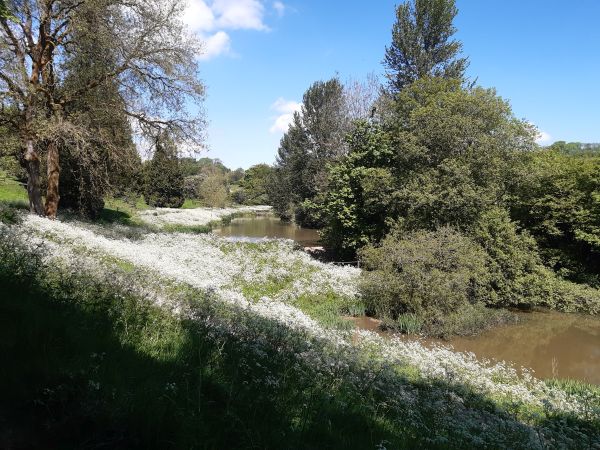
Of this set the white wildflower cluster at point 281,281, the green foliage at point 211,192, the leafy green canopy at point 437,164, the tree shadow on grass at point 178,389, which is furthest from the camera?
the green foliage at point 211,192

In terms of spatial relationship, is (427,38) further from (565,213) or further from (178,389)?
(178,389)

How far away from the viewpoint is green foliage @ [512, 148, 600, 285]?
2480 cm

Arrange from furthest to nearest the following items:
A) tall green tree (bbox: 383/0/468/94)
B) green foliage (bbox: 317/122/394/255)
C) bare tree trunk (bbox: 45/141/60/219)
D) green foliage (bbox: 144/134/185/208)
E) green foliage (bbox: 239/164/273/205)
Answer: green foliage (bbox: 239/164/273/205) → green foliage (bbox: 144/134/185/208) → tall green tree (bbox: 383/0/468/94) → green foliage (bbox: 317/122/394/255) → bare tree trunk (bbox: 45/141/60/219)

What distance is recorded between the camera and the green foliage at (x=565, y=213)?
24.8 metres

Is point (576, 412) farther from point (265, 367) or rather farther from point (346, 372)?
point (265, 367)

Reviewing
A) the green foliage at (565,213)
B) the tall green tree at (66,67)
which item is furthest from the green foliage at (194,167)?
the green foliage at (565,213)

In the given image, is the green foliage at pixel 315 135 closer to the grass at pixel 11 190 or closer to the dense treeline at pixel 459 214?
the dense treeline at pixel 459 214

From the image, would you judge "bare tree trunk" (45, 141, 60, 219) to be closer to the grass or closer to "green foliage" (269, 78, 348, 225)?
the grass

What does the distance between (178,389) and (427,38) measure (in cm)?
4014

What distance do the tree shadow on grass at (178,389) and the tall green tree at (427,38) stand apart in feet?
114

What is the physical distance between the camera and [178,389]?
4098mm

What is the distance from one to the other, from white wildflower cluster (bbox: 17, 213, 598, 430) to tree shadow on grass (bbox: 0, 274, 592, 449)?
0.81m

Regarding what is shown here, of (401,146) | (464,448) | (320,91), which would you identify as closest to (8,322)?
(464,448)

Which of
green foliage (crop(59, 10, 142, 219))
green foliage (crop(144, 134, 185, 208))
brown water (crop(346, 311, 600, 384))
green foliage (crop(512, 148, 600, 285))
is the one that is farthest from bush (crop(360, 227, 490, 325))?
green foliage (crop(144, 134, 185, 208))
